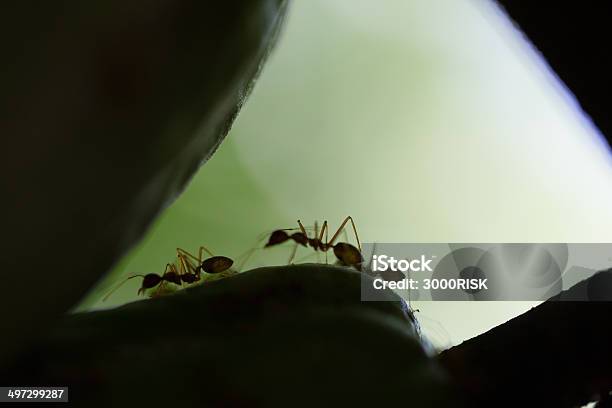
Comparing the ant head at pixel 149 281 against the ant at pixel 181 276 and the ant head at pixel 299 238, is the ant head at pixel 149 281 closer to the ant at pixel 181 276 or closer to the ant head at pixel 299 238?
the ant at pixel 181 276

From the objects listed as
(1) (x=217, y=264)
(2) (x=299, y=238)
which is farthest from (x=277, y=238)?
(1) (x=217, y=264)

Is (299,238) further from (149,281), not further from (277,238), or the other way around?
(149,281)

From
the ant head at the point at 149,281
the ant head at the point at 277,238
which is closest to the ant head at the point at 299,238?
the ant head at the point at 277,238

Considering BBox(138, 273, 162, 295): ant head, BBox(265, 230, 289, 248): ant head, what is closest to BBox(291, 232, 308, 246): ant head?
BBox(265, 230, 289, 248): ant head

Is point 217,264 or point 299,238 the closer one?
point 217,264

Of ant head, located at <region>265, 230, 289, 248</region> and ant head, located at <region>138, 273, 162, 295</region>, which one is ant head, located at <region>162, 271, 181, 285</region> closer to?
ant head, located at <region>138, 273, 162, 295</region>

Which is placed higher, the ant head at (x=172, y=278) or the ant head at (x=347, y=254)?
the ant head at (x=347, y=254)
